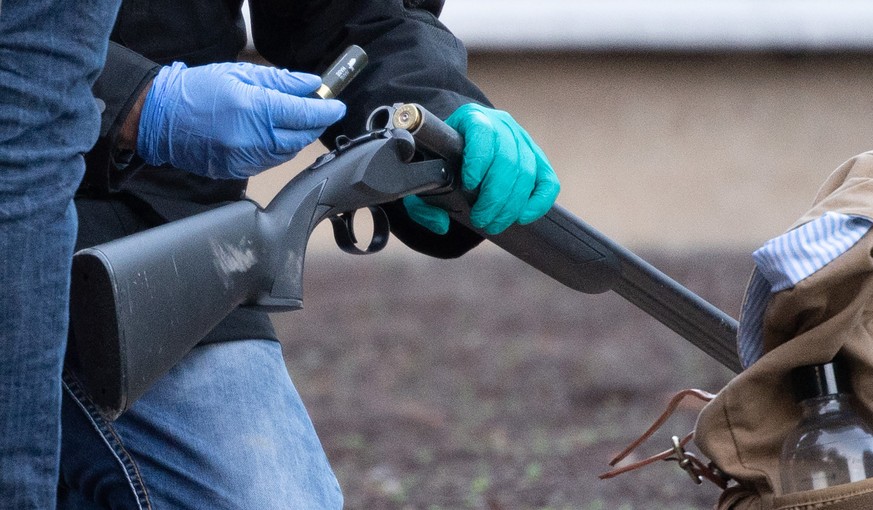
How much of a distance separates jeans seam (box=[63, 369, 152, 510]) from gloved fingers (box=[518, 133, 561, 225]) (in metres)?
0.86

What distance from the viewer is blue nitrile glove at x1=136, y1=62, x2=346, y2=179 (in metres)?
1.77

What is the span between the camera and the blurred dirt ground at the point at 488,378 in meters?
4.15

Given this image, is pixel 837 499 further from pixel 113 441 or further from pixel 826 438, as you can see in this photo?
pixel 113 441

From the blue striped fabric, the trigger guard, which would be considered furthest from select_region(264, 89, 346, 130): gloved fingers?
the blue striped fabric

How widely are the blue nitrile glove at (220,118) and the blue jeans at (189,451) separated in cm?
34

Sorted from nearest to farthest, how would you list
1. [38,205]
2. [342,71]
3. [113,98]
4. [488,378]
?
[38,205], [113,98], [342,71], [488,378]

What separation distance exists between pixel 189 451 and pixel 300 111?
57cm

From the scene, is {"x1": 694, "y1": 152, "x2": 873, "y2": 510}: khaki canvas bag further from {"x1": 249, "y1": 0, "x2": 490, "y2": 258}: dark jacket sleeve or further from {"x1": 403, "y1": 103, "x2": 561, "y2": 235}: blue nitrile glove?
{"x1": 249, "y1": 0, "x2": 490, "y2": 258}: dark jacket sleeve

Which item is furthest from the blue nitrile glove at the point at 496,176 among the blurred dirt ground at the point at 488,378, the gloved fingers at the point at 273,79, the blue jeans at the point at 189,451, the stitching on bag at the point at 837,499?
the blurred dirt ground at the point at 488,378

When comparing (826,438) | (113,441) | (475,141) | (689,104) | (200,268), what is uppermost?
(826,438)

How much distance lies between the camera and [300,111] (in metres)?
1.85

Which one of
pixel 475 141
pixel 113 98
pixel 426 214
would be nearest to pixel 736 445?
pixel 475 141

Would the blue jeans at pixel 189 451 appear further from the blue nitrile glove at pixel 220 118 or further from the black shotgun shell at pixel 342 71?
the black shotgun shell at pixel 342 71

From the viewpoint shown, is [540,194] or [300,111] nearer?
[300,111]
